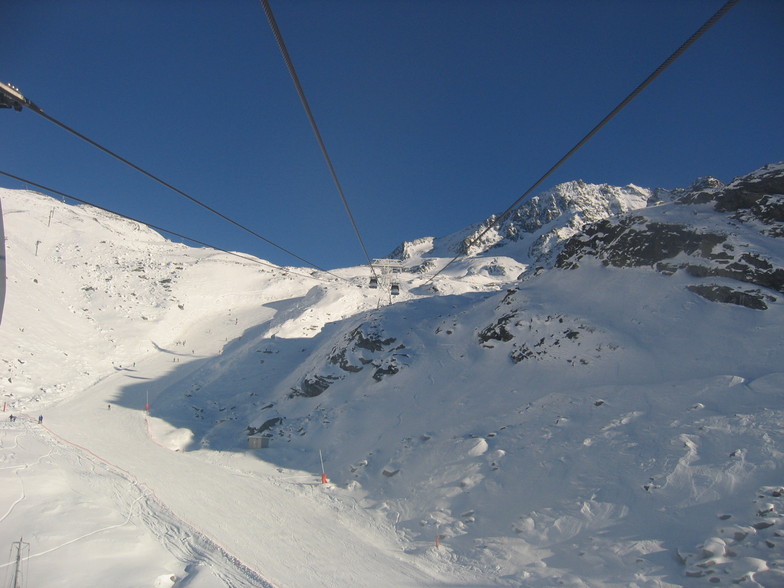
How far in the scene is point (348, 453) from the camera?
2322 cm

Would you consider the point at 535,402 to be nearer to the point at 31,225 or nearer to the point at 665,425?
the point at 665,425

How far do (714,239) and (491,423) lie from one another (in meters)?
17.8

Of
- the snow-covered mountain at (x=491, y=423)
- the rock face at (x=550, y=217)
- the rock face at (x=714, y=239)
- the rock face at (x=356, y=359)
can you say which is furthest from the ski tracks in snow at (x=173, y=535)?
the rock face at (x=550, y=217)

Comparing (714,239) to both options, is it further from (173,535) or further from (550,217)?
(550,217)

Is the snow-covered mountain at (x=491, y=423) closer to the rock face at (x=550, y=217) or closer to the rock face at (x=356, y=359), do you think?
the rock face at (x=356, y=359)

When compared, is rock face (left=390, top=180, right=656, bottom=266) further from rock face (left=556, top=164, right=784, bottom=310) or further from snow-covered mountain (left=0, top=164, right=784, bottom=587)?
snow-covered mountain (left=0, top=164, right=784, bottom=587)

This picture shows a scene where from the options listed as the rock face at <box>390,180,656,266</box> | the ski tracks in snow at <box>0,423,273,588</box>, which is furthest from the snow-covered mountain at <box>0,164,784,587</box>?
the rock face at <box>390,180,656,266</box>

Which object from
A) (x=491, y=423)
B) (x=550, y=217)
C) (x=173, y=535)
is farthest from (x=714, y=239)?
(x=550, y=217)

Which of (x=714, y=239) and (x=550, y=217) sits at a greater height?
(x=550, y=217)

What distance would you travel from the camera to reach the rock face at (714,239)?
21.0 m

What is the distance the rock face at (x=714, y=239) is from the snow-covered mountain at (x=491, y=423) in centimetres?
14

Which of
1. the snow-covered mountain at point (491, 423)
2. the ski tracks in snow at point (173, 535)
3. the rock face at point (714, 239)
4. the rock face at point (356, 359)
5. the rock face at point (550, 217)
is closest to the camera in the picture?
Answer: the ski tracks in snow at point (173, 535)

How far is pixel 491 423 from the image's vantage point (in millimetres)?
20125

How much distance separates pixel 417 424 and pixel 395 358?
7853mm
